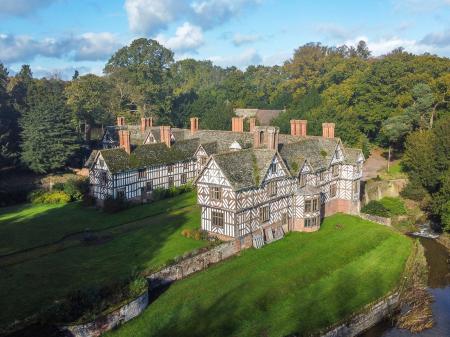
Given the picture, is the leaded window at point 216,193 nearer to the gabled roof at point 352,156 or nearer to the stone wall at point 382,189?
the gabled roof at point 352,156

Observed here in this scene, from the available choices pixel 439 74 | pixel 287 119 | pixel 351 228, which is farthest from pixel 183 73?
pixel 351 228

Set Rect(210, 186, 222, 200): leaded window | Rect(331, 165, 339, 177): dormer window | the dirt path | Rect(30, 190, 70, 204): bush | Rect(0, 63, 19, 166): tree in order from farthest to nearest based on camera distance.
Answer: the dirt path, Rect(0, 63, 19, 166): tree, Rect(30, 190, 70, 204): bush, Rect(331, 165, 339, 177): dormer window, Rect(210, 186, 222, 200): leaded window

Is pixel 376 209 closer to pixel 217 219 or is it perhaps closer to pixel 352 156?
pixel 352 156

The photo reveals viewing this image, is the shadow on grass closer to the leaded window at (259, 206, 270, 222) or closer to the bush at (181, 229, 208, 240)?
the bush at (181, 229, 208, 240)

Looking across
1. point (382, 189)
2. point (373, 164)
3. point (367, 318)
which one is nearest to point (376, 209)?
point (382, 189)

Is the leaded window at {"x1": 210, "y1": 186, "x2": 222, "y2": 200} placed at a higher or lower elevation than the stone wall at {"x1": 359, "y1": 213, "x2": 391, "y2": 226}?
higher

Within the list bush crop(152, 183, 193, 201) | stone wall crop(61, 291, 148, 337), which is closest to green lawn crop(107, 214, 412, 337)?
stone wall crop(61, 291, 148, 337)

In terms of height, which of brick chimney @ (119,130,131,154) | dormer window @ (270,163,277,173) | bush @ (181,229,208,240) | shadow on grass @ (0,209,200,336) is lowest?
shadow on grass @ (0,209,200,336)
